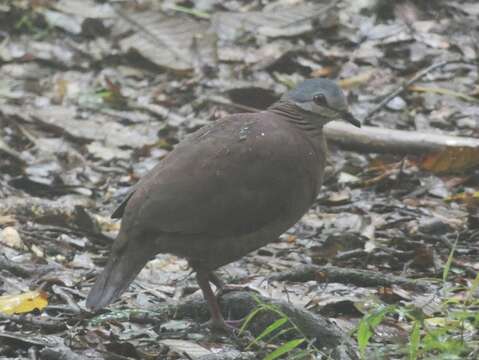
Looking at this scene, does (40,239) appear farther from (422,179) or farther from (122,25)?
(122,25)

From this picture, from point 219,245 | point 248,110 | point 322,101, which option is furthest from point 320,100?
point 248,110

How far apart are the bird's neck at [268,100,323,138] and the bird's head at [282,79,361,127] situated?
0.06 ft

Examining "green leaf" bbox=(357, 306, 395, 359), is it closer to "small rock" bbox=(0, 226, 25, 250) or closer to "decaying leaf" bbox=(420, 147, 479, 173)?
"small rock" bbox=(0, 226, 25, 250)

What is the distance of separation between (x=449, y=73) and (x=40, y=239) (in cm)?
396

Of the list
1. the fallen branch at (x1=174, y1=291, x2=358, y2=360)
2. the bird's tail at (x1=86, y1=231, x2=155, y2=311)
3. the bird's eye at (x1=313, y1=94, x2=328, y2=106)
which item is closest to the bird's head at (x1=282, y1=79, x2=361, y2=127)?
the bird's eye at (x1=313, y1=94, x2=328, y2=106)

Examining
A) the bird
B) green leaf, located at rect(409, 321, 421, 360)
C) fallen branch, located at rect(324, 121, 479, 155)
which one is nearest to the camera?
A: green leaf, located at rect(409, 321, 421, 360)

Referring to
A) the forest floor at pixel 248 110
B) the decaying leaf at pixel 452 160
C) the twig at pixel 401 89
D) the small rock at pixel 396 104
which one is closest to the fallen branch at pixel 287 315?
the forest floor at pixel 248 110

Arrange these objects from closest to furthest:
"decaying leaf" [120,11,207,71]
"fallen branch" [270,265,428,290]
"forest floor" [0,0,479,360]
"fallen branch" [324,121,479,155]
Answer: "forest floor" [0,0,479,360] → "fallen branch" [270,265,428,290] → "fallen branch" [324,121,479,155] → "decaying leaf" [120,11,207,71]

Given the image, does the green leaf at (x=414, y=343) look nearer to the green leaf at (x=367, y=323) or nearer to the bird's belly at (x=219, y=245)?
the green leaf at (x=367, y=323)

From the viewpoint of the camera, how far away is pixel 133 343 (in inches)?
156

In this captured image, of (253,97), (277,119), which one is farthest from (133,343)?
(253,97)

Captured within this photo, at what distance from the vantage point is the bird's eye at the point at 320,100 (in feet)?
15.4

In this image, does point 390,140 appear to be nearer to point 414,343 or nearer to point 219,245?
point 219,245

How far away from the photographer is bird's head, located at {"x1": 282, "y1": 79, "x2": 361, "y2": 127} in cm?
469
